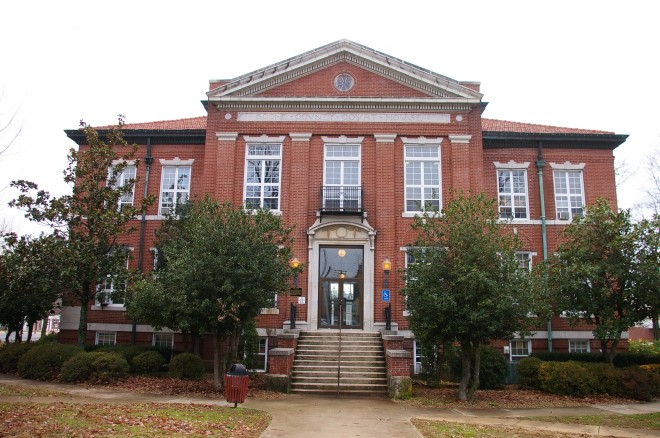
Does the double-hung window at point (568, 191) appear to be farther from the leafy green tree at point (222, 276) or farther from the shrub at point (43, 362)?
the shrub at point (43, 362)

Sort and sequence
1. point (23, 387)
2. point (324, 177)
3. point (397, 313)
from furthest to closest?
1. point (324, 177)
2. point (397, 313)
3. point (23, 387)

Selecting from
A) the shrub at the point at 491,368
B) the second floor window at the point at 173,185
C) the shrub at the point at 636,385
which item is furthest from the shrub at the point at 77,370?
the shrub at the point at 636,385

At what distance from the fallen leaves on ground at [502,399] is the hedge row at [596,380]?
9.5 inches

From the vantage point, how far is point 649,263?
17.6 metres

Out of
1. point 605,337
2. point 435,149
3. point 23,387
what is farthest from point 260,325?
point 605,337

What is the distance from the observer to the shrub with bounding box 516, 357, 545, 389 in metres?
17.9

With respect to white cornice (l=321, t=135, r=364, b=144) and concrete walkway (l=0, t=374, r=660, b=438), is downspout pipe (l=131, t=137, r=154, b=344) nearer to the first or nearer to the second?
concrete walkway (l=0, t=374, r=660, b=438)

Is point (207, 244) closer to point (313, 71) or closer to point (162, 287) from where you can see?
point (162, 287)

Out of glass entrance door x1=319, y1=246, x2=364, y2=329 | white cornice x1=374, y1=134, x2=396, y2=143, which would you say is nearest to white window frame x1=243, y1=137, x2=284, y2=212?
glass entrance door x1=319, y1=246, x2=364, y2=329

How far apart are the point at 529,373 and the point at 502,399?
208 centimetres

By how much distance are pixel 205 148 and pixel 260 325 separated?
7799 mm

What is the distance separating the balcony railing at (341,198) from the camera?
73.2 ft

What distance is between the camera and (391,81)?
911 inches

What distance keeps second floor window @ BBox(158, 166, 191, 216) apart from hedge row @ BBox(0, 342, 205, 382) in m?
6.87
